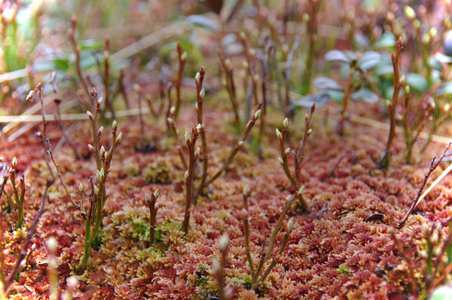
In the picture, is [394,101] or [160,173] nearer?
[394,101]

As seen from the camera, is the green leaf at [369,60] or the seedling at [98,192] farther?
the green leaf at [369,60]

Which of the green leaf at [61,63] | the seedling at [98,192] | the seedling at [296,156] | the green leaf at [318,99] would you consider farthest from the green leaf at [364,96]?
the green leaf at [61,63]

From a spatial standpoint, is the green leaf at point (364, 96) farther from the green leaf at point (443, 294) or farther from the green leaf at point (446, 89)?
the green leaf at point (443, 294)

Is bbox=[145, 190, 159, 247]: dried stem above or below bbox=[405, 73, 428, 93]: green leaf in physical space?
below

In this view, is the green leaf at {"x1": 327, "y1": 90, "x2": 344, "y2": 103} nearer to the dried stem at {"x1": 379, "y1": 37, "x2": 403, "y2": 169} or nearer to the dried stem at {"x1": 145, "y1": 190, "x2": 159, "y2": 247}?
the dried stem at {"x1": 379, "y1": 37, "x2": 403, "y2": 169}

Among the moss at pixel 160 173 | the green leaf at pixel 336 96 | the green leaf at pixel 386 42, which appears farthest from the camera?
the green leaf at pixel 386 42

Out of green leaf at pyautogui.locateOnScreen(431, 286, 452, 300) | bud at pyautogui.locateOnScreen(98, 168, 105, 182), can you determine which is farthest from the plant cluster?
green leaf at pyautogui.locateOnScreen(431, 286, 452, 300)

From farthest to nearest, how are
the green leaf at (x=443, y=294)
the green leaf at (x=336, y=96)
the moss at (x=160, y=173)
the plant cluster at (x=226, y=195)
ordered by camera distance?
the green leaf at (x=336, y=96) → the moss at (x=160, y=173) → the plant cluster at (x=226, y=195) → the green leaf at (x=443, y=294)

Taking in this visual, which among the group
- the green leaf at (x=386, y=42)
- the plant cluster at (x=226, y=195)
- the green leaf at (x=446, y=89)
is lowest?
the plant cluster at (x=226, y=195)

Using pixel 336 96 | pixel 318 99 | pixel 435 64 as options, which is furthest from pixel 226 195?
pixel 435 64

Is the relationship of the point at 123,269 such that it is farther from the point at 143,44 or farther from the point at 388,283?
the point at 143,44

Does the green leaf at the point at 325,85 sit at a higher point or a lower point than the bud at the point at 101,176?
higher

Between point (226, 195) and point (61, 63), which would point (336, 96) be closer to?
point (226, 195)
